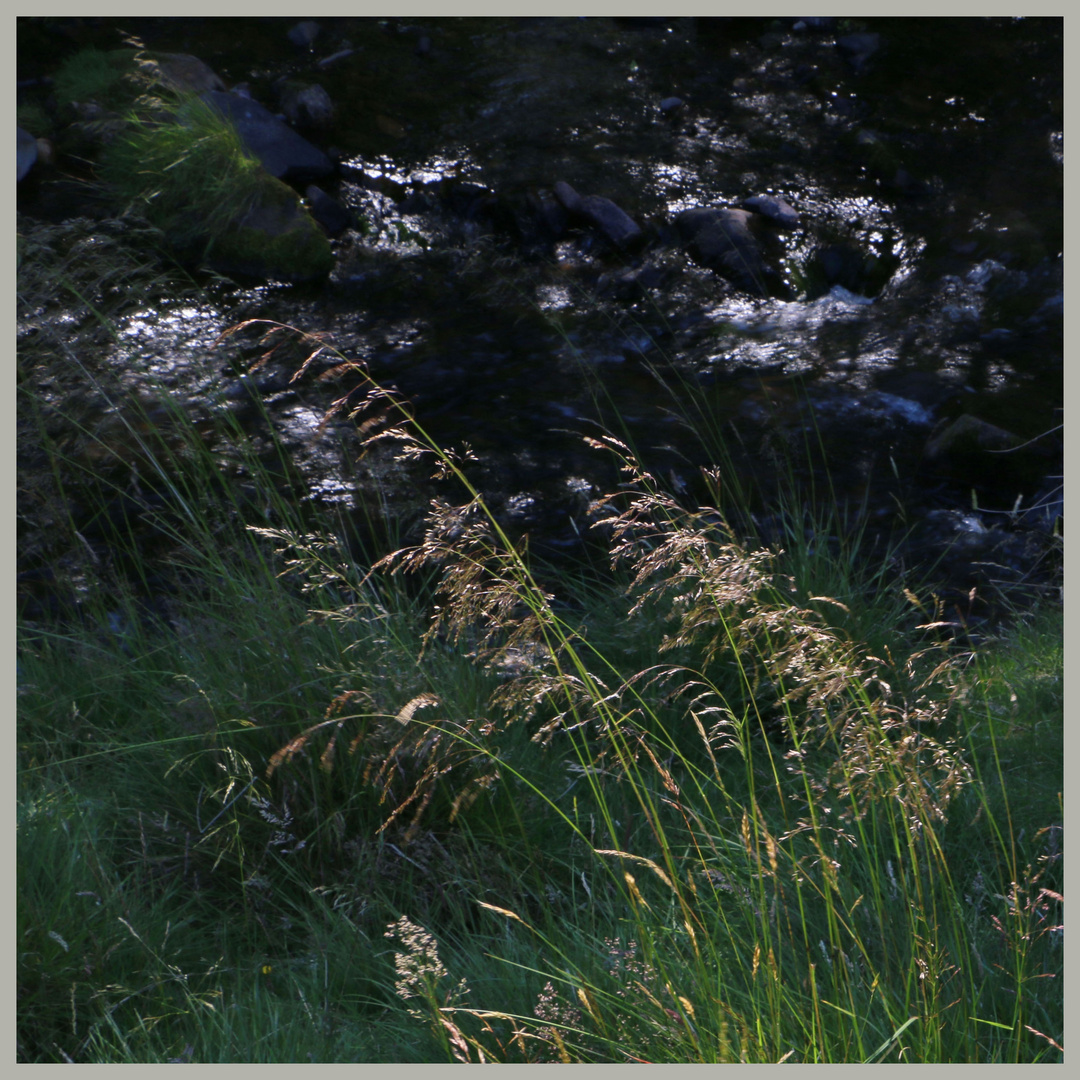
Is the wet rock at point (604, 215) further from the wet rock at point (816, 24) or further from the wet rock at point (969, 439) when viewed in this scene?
the wet rock at point (816, 24)

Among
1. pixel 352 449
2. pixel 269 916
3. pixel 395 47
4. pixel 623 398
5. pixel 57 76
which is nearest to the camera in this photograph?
pixel 269 916

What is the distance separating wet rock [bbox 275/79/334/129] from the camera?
862 cm

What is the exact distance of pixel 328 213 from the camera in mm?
7355

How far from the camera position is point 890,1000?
5.48 feet

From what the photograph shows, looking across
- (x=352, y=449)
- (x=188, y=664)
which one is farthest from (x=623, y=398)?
(x=188, y=664)

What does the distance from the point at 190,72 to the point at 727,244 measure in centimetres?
485

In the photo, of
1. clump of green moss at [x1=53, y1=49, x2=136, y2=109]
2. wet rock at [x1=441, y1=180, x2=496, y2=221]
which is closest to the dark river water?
wet rock at [x1=441, y1=180, x2=496, y2=221]

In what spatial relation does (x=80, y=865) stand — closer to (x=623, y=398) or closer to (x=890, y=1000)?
(x=890, y=1000)

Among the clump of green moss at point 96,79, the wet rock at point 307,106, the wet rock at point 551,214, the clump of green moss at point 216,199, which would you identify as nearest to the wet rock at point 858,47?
the wet rock at point 551,214

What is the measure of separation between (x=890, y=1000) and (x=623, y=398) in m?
4.27

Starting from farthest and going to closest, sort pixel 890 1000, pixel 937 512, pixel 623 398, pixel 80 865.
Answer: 1. pixel 623 398
2. pixel 937 512
3. pixel 80 865
4. pixel 890 1000

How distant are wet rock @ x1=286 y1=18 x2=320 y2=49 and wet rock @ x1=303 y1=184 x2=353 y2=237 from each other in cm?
351

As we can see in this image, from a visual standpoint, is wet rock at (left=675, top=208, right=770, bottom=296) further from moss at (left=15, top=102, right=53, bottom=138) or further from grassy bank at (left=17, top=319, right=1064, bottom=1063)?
moss at (left=15, top=102, right=53, bottom=138)

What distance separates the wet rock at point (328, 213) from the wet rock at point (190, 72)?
1544 mm
